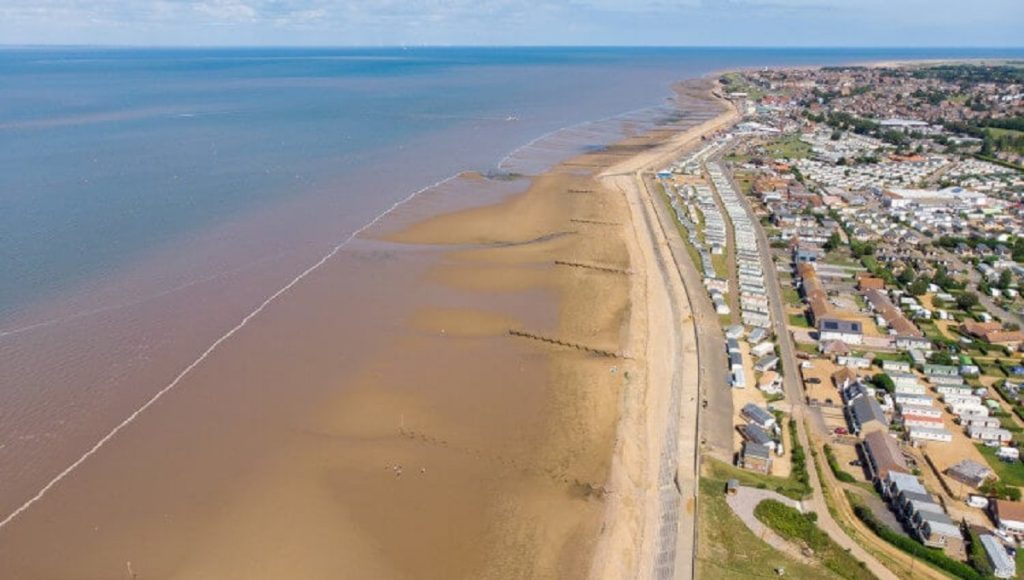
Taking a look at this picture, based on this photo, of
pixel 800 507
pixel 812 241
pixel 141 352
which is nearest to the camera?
pixel 800 507

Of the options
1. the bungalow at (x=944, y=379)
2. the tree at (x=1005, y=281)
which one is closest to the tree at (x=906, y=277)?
the tree at (x=1005, y=281)

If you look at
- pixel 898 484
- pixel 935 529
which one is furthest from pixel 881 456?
pixel 935 529

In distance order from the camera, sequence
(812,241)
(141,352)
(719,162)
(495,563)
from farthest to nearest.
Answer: (719,162)
(812,241)
(141,352)
(495,563)

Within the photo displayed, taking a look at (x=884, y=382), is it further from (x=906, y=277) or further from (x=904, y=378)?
(x=906, y=277)

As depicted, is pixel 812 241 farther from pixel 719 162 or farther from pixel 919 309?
pixel 719 162

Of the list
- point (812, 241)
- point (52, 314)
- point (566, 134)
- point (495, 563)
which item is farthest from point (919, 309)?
point (566, 134)

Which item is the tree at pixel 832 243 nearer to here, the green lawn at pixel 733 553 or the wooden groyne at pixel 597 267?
the wooden groyne at pixel 597 267

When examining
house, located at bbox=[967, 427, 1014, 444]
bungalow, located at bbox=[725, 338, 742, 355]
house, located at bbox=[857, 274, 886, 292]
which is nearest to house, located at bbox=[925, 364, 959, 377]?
house, located at bbox=[967, 427, 1014, 444]
